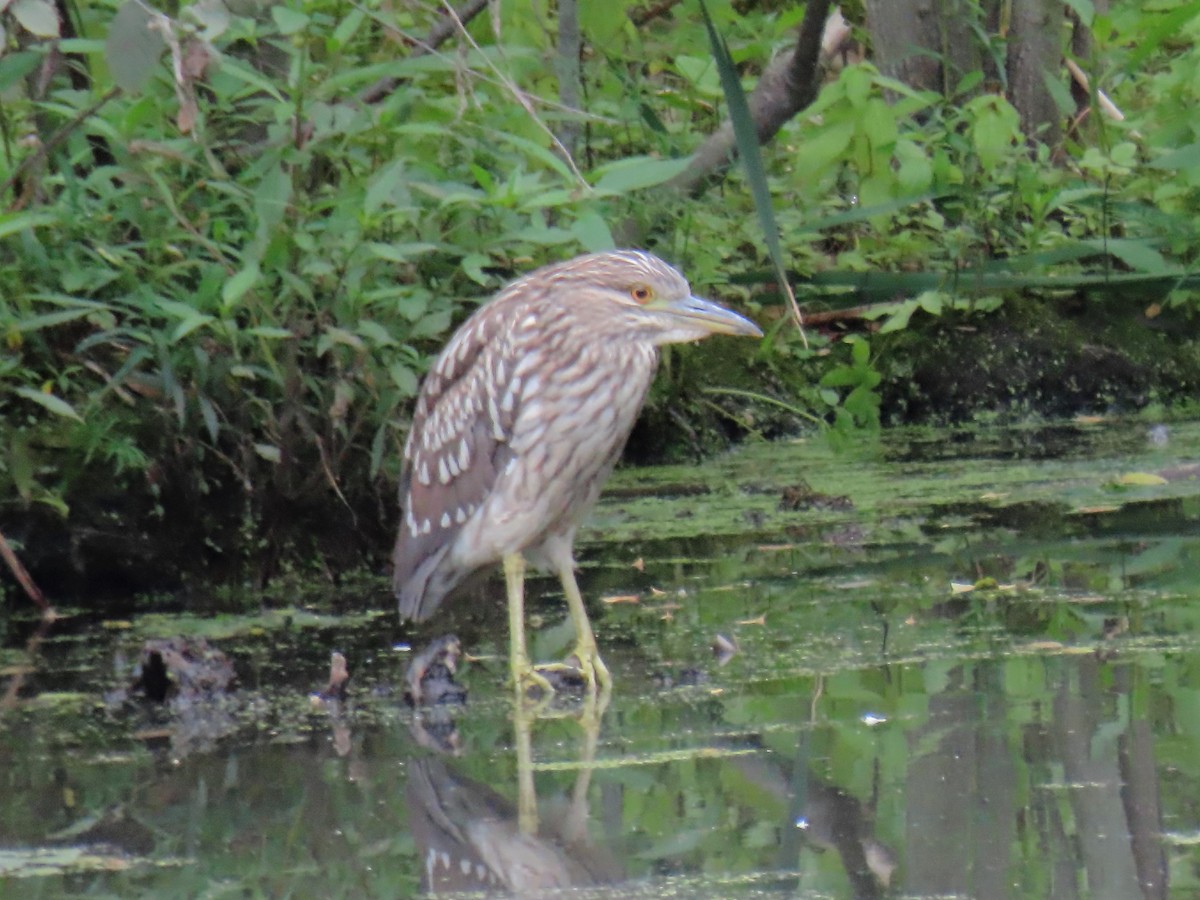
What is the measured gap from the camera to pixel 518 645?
15.4ft

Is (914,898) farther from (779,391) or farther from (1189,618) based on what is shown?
(779,391)

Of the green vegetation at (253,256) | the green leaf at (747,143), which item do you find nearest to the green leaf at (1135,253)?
the green vegetation at (253,256)

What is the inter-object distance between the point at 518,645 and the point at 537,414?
2.05 feet

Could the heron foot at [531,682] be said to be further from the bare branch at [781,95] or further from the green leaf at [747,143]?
the bare branch at [781,95]

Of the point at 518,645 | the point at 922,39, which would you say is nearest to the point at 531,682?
the point at 518,645

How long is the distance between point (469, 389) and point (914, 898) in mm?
2716

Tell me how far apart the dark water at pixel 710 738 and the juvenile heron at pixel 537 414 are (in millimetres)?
241

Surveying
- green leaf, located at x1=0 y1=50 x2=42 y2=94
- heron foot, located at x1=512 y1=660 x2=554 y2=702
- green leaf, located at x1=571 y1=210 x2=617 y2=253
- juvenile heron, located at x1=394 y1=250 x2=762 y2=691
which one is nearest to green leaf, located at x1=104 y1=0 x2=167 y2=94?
green leaf, located at x1=0 y1=50 x2=42 y2=94

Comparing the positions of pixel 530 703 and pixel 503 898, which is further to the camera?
pixel 530 703

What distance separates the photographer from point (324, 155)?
592cm

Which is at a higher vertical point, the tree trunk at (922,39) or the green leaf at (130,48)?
the tree trunk at (922,39)

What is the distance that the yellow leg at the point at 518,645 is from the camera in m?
4.59

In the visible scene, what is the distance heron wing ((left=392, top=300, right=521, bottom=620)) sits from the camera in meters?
5.18

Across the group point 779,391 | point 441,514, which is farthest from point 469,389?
point 779,391
